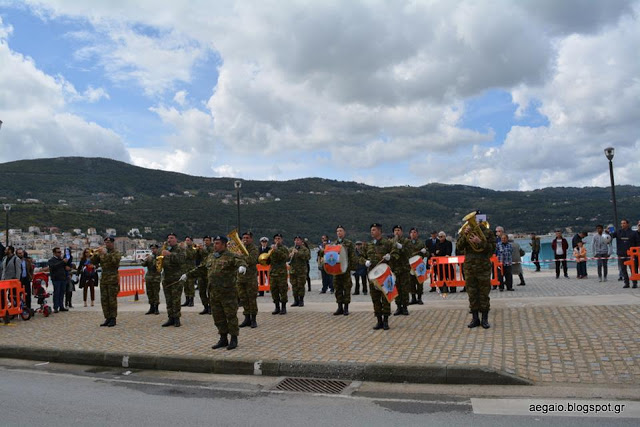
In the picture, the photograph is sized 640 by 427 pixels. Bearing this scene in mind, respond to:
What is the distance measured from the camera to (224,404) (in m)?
6.02

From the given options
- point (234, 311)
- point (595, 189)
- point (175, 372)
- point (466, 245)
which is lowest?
point (175, 372)

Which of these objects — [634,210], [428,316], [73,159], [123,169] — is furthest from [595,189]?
[428,316]

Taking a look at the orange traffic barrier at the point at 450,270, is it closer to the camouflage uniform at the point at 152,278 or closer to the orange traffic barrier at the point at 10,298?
the camouflage uniform at the point at 152,278

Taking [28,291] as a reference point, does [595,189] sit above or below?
above

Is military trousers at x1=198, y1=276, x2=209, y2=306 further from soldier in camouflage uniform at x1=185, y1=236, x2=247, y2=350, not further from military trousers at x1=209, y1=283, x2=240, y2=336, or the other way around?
military trousers at x1=209, y1=283, x2=240, y2=336

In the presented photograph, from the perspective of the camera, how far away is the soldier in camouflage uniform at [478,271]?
9492 mm

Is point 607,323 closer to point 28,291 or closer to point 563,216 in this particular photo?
point 28,291

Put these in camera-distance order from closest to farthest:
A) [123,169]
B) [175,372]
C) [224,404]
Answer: [224,404] < [175,372] < [123,169]

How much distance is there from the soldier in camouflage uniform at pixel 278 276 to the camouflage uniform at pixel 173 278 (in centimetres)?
226

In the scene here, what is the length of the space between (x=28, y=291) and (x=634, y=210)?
125899 mm

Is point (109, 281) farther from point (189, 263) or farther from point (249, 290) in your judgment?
point (249, 290)

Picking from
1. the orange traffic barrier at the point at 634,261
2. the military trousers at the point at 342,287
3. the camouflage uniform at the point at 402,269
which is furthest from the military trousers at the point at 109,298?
the orange traffic barrier at the point at 634,261

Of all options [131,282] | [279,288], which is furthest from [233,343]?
[131,282]

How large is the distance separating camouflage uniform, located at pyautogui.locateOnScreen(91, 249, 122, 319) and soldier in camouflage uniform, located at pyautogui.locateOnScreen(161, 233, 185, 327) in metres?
1.19
